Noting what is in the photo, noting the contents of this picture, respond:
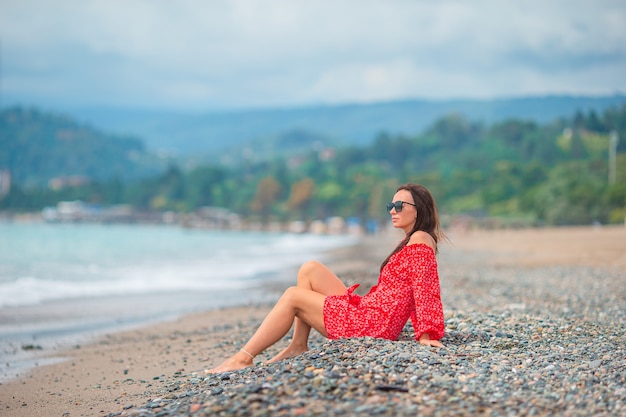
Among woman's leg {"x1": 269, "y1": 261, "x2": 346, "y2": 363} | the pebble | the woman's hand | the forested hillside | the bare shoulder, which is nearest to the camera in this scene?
the pebble

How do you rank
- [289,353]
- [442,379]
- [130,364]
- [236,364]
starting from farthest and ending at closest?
[130,364] → [289,353] → [236,364] → [442,379]

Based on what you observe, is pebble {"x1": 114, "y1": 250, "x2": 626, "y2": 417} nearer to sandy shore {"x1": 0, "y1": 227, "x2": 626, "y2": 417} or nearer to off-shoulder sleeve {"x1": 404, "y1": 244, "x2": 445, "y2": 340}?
off-shoulder sleeve {"x1": 404, "y1": 244, "x2": 445, "y2": 340}

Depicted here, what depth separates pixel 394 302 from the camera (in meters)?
5.82

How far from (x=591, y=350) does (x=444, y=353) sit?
142 centimetres

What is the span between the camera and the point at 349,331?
587cm

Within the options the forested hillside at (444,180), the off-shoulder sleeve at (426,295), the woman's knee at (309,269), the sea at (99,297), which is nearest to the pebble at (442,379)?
the off-shoulder sleeve at (426,295)

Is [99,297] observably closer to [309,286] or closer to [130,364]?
[130,364]

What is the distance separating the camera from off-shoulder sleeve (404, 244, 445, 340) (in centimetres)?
579

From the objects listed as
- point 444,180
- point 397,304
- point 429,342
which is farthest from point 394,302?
point 444,180

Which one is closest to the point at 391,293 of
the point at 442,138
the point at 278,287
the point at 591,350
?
the point at 591,350

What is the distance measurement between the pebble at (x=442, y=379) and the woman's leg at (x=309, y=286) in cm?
43

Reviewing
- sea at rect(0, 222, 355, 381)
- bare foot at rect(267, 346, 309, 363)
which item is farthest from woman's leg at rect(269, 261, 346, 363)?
sea at rect(0, 222, 355, 381)

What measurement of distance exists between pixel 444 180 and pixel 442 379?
120599 mm

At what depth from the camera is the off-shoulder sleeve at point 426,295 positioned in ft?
19.0
